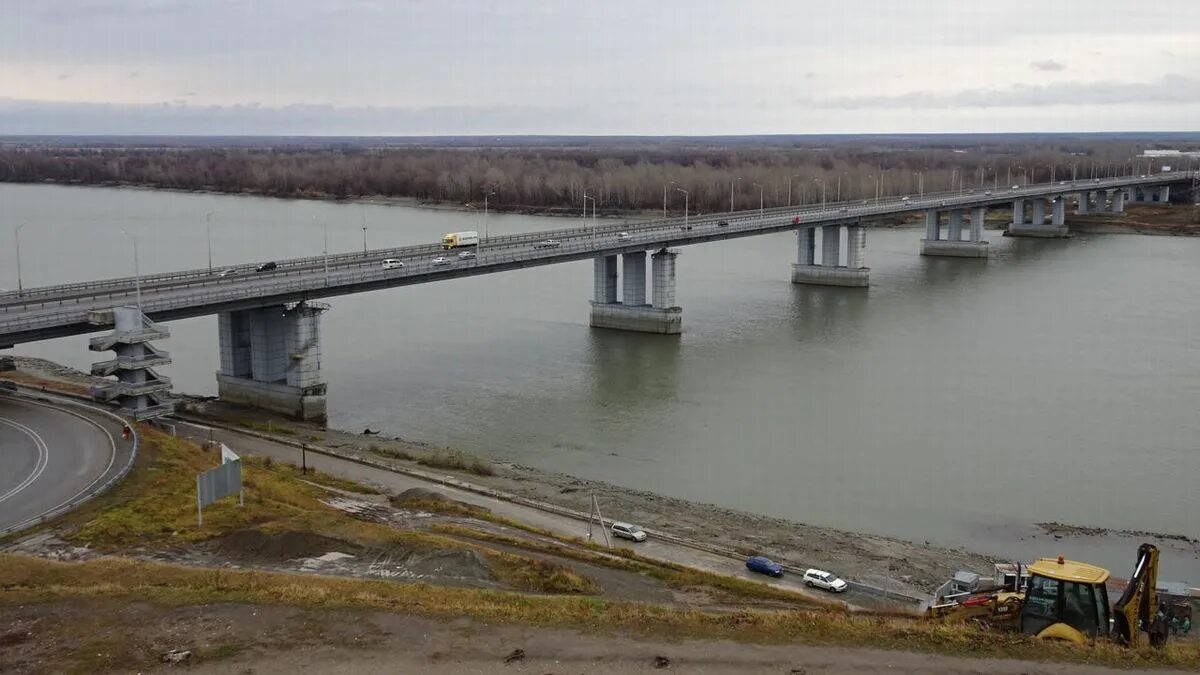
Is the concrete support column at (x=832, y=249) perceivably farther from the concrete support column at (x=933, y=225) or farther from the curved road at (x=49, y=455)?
the curved road at (x=49, y=455)

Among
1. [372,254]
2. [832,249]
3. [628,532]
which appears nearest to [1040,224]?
[832,249]

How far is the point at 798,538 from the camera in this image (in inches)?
1019

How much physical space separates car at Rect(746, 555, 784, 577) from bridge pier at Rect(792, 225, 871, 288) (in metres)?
56.3

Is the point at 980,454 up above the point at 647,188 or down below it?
below

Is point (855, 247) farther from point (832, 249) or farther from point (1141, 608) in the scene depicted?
point (1141, 608)

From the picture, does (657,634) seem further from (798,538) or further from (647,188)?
(647,188)

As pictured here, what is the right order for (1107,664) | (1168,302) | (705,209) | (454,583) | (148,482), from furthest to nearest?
(705,209) → (1168,302) → (148,482) → (454,583) → (1107,664)

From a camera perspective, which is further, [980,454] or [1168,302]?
[1168,302]

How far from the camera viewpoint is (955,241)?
98.5 metres

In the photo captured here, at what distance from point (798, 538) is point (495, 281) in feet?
175

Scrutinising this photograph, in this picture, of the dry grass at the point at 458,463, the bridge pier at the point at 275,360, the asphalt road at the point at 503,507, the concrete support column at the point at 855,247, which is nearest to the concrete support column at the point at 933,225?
the concrete support column at the point at 855,247

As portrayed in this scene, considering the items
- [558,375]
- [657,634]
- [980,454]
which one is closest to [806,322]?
[558,375]

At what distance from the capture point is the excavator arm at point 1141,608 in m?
14.6

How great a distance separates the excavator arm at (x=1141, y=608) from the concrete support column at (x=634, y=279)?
148 ft
